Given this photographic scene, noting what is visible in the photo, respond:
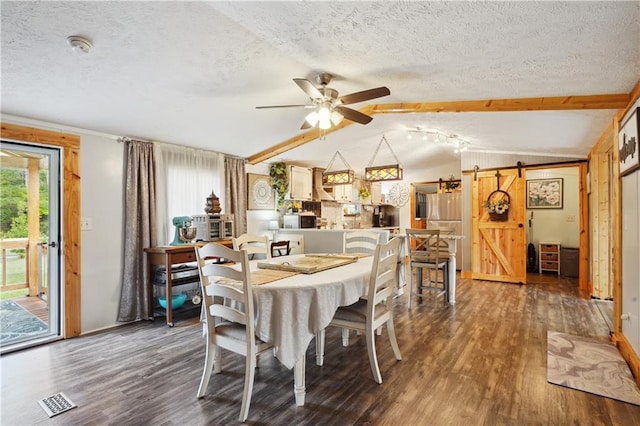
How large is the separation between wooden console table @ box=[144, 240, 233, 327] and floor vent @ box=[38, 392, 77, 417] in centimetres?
139

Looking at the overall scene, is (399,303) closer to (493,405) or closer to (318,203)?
(493,405)

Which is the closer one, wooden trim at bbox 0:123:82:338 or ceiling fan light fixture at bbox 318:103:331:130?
ceiling fan light fixture at bbox 318:103:331:130

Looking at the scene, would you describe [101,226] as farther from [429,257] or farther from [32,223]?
[429,257]

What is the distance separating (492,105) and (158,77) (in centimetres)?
298

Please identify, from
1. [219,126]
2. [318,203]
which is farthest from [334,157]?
[219,126]

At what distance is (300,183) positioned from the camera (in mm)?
6043

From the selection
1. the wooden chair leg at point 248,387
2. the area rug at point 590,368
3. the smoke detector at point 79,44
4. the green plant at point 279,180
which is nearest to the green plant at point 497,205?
the area rug at point 590,368

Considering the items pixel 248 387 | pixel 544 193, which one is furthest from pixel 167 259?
pixel 544 193

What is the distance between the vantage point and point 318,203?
6.55m

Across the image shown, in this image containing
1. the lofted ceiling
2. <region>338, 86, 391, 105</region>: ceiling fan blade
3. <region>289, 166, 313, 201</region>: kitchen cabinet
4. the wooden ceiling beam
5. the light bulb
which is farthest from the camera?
<region>289, 166, 313, 201</region>: kitchen cabinet

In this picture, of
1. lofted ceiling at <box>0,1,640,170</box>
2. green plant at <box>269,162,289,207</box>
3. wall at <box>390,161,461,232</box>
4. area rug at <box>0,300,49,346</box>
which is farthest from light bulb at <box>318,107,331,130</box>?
wall at <box>390,161,461,232</box>

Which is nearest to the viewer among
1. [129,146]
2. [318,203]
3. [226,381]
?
[226,381]

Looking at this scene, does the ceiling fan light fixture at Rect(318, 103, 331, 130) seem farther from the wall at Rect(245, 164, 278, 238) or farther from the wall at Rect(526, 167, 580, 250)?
the wall at Rect(526, 167, 580, 250)

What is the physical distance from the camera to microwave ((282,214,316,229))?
5.63 meters
